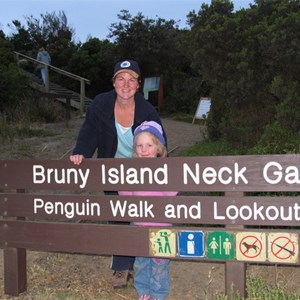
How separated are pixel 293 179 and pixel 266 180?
0.52 ft

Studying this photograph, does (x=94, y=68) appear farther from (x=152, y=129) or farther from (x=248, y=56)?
(x=152, y=129)

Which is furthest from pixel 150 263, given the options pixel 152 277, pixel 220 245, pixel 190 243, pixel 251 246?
pixel 251 246

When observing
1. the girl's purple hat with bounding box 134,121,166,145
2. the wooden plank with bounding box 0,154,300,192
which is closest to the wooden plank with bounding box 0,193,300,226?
the wooden plank with bounding box 0,154,300,192

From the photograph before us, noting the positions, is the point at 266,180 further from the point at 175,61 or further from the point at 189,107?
the point at 175,61

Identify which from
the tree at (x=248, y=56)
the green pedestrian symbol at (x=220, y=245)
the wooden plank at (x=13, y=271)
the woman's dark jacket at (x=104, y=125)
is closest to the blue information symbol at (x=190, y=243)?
the green pedestrian symbol at (x=220, y=245)

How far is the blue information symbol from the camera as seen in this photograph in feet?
10.1

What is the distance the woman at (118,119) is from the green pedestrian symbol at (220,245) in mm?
940

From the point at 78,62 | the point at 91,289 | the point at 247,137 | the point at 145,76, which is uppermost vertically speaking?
the point at 78,62

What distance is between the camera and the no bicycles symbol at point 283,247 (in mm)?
2891

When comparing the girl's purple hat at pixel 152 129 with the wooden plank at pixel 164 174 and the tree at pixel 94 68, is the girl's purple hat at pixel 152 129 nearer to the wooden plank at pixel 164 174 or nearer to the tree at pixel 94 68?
the wooden plank at pixel 164 174

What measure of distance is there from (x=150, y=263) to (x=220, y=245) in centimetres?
58

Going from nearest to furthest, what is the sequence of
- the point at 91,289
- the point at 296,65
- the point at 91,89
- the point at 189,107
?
the point at 91,289 < the point at 296,65 < the point at 189,107 < the point at 91,89

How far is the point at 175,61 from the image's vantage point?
66.9ft

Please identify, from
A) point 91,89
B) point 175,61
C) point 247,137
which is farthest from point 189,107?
point 247,137
